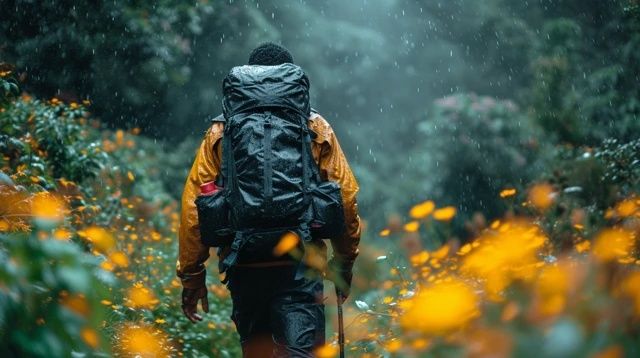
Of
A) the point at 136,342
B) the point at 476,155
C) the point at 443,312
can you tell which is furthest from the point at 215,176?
the point at 476,155

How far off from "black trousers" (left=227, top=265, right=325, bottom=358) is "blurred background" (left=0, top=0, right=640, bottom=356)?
0.40 m

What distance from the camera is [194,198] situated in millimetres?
2957

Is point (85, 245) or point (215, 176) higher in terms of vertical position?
point (85, 245)

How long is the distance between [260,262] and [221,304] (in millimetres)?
3528

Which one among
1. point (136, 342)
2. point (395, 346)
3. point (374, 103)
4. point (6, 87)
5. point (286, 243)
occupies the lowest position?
point (395, 346)

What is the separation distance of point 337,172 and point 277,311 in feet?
2.07

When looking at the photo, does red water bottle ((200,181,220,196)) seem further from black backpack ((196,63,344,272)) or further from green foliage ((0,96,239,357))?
green foliage ((0,96,239,357))

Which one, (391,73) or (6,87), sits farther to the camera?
(391,73)

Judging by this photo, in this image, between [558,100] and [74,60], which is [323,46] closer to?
[558,100]

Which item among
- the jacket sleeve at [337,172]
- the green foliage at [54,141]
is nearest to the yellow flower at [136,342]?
the jacket sleeve at [337,172]

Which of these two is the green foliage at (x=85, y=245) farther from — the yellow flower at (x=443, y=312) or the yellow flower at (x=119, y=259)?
the yellow flower at (x=443, y=312)

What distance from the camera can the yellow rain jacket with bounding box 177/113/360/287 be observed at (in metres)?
2.95

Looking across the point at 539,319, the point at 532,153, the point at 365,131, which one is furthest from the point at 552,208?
the point at 365,131

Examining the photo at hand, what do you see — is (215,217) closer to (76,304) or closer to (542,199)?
(76,304)
